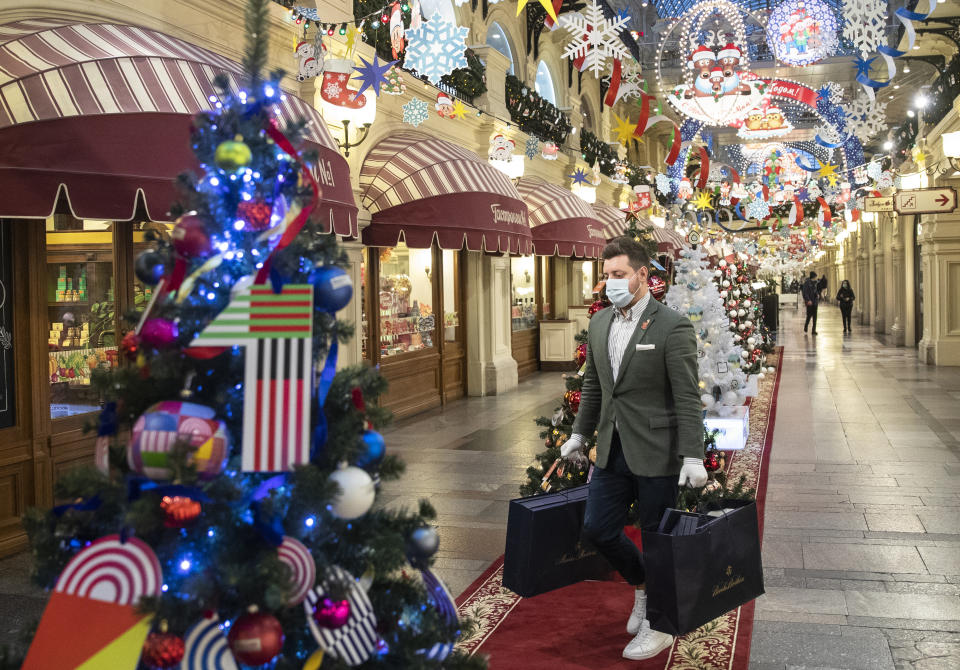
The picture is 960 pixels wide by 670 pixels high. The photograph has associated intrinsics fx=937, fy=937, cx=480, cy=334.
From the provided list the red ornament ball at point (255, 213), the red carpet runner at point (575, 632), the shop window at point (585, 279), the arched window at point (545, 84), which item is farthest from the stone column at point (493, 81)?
the red ornament ball at point (255, 213)

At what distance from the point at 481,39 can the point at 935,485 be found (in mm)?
10539

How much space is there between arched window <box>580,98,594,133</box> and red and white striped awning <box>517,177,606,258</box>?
6675mm

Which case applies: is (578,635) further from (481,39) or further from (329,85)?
(481,39)

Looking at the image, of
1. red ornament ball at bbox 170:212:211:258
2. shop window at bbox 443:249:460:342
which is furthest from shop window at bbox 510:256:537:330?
red ornament ball at bbox 170:212:211:258

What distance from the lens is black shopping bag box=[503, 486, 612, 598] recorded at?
433cm

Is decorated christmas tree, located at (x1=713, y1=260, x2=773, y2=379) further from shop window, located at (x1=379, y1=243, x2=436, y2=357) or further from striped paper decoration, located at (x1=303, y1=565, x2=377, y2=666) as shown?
striped paper decoration, located at (x1=303, y1=565, x2=377, y2=666)

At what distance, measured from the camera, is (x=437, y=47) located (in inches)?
328

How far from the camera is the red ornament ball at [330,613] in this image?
2416 millimetres

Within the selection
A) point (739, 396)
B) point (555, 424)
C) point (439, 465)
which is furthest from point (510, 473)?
point (739, 396)

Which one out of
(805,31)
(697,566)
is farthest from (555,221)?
(697,566)

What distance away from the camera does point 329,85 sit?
28.9ft

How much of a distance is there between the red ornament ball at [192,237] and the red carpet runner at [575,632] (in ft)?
7.23

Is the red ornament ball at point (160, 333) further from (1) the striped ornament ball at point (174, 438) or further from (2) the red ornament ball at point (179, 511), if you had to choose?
(2) the red ornament ball at point (179, 511)

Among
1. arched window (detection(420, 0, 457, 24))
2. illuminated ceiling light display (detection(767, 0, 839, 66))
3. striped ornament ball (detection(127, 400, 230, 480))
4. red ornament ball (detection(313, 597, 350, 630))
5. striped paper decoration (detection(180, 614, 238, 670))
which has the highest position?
arched window (detection(420, 0, 457, 24))
